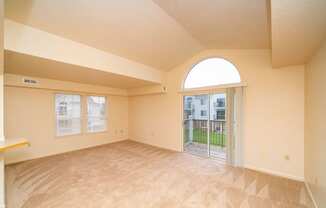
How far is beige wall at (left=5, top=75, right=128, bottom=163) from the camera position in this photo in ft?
12.4

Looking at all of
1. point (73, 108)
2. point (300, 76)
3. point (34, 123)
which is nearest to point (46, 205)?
point (34, 123)

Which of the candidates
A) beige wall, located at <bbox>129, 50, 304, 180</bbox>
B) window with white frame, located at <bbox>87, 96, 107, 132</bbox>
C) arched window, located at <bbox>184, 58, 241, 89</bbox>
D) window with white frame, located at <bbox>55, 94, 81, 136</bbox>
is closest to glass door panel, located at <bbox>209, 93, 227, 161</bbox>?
arched window, located at <bbox>184, 58, 241, 89</bbox>

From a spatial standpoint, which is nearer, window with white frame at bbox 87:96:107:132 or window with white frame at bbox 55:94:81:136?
window with white frame at bbox 55:94:81:136

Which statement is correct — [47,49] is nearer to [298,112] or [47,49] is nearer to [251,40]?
[251,40]

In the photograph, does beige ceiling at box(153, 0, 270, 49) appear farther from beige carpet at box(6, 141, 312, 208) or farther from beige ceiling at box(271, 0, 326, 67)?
beige carpet at box(6, 141, 312, 208)

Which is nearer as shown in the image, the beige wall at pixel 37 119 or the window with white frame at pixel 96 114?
the beige wall at pixel 37 119

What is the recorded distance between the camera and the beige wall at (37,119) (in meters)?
3.77

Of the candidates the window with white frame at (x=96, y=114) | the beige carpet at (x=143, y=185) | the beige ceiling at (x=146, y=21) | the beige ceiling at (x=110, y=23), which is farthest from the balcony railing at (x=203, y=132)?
the window with white frame at (x=96, y=114)

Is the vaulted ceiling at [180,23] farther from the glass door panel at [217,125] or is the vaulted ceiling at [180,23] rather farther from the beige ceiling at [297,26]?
the glass door panel at [217,125]

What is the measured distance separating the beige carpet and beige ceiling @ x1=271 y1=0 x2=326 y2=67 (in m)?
2.29

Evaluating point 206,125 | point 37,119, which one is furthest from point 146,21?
point 37,119

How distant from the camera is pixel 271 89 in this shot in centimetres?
324

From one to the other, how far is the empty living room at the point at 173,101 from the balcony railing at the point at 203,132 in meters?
0.05

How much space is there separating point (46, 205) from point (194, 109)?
4.30m
